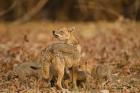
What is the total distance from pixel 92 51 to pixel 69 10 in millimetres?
10059

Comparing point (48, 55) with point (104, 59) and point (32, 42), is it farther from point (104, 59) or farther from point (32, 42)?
point (32, 42)

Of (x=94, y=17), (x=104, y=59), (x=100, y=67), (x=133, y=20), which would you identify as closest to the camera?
(x=100, y=67)

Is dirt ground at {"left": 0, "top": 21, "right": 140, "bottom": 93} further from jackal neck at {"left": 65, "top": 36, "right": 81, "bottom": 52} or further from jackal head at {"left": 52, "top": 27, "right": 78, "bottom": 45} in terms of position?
jackal head at {"left": 52, "top": 27, "right": 78, "bottom": 45}

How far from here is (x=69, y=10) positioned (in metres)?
23.7

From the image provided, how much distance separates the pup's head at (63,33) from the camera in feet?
30.4

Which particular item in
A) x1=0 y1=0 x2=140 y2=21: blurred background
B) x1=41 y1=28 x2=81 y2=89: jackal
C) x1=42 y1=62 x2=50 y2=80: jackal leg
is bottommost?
x1=42 y1=62 x2=50 y2=80: jackal leg

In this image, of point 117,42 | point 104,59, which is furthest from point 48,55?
point 117,42

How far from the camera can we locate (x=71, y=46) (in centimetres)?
894

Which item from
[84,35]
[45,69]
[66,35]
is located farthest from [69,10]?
[45,69]

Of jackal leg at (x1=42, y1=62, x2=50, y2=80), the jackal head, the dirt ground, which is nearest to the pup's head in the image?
the jackal head

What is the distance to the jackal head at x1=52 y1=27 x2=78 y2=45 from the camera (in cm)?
930

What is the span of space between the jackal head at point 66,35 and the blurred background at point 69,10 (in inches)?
360

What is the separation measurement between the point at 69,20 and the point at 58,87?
1483 centimetres

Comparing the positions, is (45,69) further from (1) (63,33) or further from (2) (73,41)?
A: (2) (73,41)
